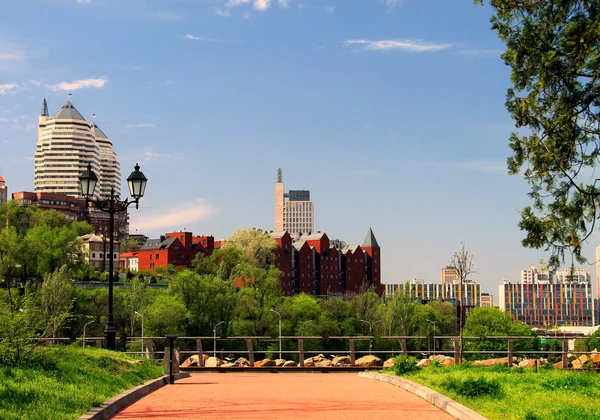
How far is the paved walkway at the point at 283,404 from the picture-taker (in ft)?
35.2

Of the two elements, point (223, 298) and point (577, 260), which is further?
point (223, 298)

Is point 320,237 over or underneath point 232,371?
over

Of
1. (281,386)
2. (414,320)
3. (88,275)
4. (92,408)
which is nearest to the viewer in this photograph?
(92,408)

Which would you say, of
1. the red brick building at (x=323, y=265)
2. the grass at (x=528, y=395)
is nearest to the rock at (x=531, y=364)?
the grass at (x=528, y=395)

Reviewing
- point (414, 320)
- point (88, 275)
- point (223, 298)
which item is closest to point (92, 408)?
point (223, 298)

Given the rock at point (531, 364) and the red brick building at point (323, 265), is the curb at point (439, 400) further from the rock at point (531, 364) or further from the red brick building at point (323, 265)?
the red brick building at point (323, 265)

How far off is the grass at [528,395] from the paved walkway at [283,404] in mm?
525

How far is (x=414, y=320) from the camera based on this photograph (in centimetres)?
9488

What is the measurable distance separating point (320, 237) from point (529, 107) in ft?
470

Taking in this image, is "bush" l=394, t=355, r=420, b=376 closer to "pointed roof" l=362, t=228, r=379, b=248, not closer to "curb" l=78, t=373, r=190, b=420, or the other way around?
"curb" l=78, t=373, r=190, b=420

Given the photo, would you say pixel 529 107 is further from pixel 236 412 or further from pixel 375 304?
pixel 375 304

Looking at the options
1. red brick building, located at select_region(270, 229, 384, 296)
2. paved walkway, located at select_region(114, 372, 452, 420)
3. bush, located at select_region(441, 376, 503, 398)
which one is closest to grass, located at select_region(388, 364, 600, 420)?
bush, located at select_region(441, 376, 503, 398)

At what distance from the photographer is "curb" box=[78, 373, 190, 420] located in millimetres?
10000

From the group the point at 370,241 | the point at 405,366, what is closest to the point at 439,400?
the point at 405,366
